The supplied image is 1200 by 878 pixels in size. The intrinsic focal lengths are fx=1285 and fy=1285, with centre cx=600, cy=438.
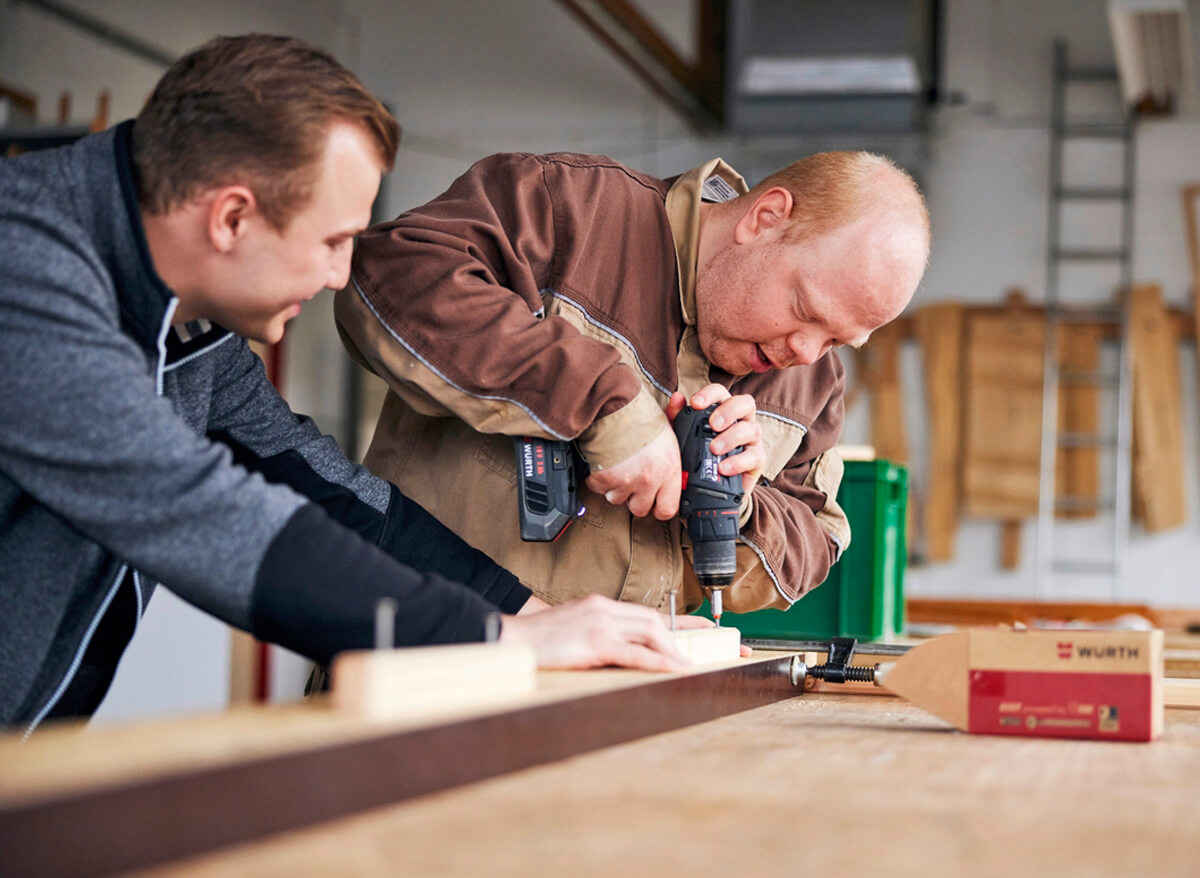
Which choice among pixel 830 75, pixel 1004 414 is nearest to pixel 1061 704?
pixel 830 75

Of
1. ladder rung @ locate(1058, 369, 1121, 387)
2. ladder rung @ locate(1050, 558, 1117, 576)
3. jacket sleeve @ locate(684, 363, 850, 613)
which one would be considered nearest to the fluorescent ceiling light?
ladder rung @ locate(1058, 369, 1121, 387)

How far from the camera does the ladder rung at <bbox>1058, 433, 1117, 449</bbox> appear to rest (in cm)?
668

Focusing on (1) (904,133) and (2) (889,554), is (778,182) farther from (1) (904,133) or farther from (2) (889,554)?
(1) (904,133)

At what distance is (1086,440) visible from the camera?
668 cm

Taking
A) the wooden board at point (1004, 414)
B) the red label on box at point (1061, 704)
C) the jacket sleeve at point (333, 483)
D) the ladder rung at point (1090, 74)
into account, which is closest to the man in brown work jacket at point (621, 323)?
the jacket sleeve at point (333, 483)

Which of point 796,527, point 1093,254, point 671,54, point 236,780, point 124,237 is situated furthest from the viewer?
point 1093,254

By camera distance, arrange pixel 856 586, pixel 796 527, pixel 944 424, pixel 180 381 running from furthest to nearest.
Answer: pixel 944 424 < pixel 856 586 < pixel 796 527 < pixel 180 381

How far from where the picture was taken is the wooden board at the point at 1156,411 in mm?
6633

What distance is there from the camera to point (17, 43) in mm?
5199

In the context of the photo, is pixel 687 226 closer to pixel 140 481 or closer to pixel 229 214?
pixel 229 214

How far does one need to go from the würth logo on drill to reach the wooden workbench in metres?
0.10

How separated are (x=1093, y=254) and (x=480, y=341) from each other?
19.3 feet

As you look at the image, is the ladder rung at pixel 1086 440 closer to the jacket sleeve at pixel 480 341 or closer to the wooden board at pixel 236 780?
the jacket sleeve at pixel 480 341

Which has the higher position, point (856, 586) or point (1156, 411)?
point (1156, 411)
